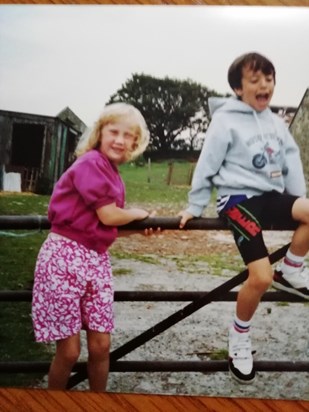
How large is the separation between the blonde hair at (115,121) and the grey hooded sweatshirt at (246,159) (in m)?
0.21

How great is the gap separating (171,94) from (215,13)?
30cm

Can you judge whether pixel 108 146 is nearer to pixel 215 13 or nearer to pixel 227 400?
pixel 215 13

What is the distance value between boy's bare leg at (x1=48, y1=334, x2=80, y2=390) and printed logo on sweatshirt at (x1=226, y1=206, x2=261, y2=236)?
0.63 m

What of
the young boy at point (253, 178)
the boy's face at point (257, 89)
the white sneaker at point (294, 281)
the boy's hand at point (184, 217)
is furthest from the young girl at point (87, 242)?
the white sneaker at point (294, 281)

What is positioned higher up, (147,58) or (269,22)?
(269,22)

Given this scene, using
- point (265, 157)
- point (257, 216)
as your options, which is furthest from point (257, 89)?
point (257, 216)

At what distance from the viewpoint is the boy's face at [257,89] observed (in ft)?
6.04

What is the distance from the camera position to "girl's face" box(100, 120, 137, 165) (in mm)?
1844

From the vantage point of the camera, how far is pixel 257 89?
1.84 meters

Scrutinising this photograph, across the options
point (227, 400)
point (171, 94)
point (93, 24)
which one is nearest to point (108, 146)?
point (171, 94)

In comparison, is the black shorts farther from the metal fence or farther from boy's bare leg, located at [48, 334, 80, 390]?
boy's bare leg, located at [48, 334, 80, 390]

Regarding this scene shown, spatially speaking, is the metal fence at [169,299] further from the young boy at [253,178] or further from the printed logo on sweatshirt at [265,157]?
the printed logo on sweatshirt at [265,157]

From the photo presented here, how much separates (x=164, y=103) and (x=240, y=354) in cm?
87

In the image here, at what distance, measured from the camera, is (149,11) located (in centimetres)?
192
